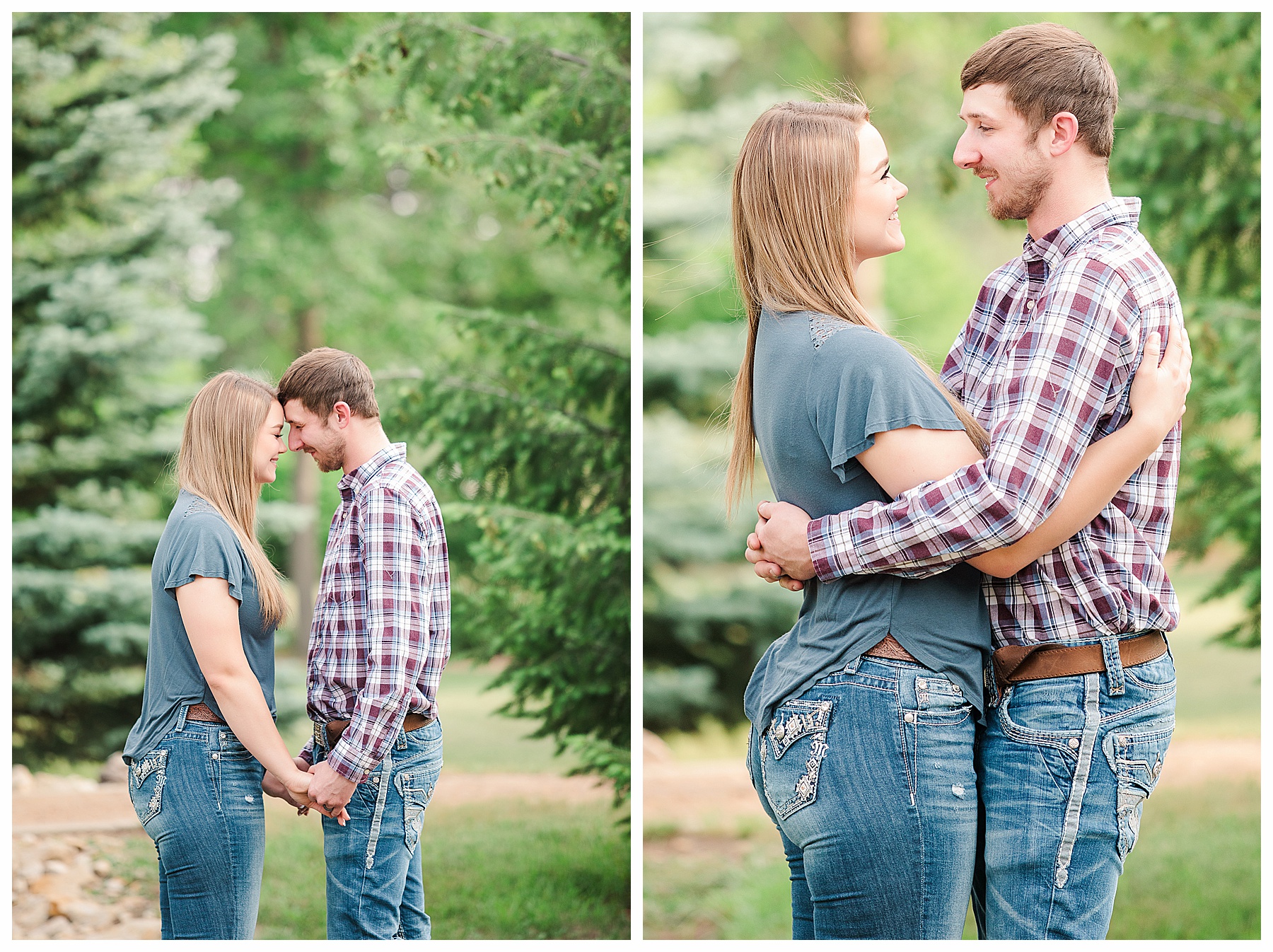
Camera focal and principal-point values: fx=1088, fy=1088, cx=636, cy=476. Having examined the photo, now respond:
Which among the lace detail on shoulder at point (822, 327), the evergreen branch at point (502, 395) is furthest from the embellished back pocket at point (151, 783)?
the evergreen branch at point (502, 395)

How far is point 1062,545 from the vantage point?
1.35 meters

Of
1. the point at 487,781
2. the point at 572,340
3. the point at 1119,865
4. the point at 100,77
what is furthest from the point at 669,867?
the point at 100,77

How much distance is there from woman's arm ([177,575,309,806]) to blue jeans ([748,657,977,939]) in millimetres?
863

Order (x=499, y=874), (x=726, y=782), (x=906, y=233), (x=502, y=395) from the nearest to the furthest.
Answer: (x=502, y=395) → (x=499, y=874) → (x=726, y=782) → (x=906, y=233)

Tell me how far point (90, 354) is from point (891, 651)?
3990 millimetres

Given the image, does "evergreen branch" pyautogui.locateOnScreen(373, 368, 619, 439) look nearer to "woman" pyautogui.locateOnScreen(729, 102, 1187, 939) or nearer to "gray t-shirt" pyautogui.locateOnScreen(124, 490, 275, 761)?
"gray t-shirt" pyautogui.locateOnScreen(124, 490, 275, 761)

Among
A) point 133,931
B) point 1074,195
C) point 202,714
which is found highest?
point 1074,195

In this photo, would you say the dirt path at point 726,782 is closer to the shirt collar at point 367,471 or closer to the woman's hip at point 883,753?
the shirt collar at point 367,471

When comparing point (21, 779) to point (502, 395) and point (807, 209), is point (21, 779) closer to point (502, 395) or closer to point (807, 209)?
point (502, 395)

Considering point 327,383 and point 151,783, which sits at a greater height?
point 327,383

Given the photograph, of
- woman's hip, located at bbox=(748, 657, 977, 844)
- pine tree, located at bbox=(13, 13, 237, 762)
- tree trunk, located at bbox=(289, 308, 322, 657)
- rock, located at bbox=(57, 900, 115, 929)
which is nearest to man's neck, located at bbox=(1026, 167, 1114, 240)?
woman's hip, located at bbox=(748, 657, 977, 844)

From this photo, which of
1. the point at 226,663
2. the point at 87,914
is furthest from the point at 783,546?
the point at 87,914

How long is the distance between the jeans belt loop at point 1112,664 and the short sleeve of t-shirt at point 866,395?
0.33 metres

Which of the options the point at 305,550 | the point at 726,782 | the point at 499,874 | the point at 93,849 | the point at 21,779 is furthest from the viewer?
the point at 305,550
